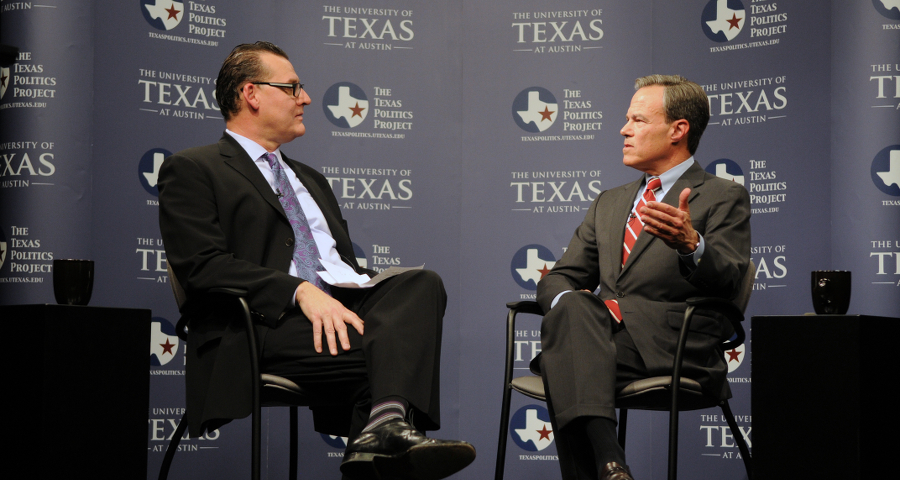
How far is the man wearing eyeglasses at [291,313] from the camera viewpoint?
2.18 m

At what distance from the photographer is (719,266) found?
249 cm

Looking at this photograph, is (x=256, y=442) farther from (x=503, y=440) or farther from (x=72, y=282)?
(x=503, y=440)

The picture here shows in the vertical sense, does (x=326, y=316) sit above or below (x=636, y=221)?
below

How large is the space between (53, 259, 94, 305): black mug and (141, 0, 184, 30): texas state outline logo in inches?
66.1

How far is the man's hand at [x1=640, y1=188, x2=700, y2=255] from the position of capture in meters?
2.34

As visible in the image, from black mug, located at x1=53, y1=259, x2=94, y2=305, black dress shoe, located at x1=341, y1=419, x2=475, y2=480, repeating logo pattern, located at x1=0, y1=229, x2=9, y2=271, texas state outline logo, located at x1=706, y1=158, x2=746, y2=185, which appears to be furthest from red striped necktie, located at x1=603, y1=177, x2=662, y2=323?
repeating logo pattern, located at x1=0, y1=229, x2=9, y2=271

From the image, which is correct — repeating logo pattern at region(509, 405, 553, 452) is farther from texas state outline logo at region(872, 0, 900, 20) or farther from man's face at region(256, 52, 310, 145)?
texas state outline logo at region(872, 0, 900, 20)

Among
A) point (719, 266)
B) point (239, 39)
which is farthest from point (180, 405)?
point (719, 266)

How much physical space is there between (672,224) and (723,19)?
1964 mm

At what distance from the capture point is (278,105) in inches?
111

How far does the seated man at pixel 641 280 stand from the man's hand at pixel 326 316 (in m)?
0.62

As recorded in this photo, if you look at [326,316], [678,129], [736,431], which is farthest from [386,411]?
[678,129]

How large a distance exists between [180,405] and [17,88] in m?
1.50

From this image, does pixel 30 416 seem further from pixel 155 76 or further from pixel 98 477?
pixel 155 76
